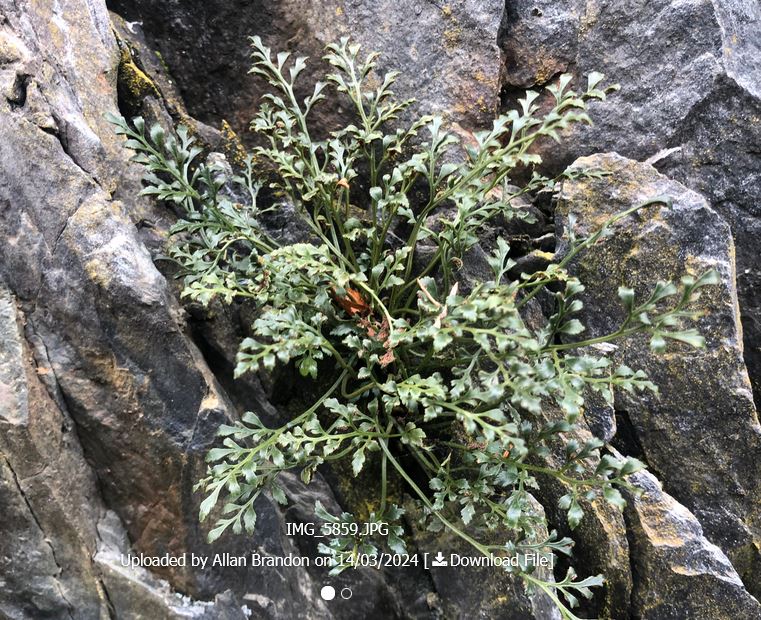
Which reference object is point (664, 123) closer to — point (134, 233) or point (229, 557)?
point (134, 233)

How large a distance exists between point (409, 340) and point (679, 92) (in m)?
2.48

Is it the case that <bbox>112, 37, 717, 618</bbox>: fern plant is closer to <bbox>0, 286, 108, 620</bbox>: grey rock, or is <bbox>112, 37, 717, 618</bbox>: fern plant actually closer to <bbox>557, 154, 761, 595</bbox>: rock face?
<bbox>557, 154, 761, 595</bbox>: rock face

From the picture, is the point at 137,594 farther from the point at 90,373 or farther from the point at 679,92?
the point at 679,92

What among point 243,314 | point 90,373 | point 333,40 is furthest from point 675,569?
point 333,40

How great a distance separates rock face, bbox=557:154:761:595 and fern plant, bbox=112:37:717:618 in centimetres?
21

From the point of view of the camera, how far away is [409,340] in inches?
97.4

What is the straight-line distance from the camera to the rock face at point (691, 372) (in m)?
3.22

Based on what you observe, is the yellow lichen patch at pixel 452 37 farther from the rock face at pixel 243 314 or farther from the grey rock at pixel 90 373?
the grey rock at pixel 90 373

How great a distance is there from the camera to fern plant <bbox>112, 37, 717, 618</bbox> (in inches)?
90.1

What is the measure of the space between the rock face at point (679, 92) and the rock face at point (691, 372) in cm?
51

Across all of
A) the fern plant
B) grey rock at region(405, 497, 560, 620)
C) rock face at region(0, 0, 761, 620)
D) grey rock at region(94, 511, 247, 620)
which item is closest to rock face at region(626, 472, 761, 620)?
rock face at region(0, 0, 761, 620)

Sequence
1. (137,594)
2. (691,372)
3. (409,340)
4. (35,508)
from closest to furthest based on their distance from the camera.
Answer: (409,340) < (35,508) < (137,594) < (691,372)

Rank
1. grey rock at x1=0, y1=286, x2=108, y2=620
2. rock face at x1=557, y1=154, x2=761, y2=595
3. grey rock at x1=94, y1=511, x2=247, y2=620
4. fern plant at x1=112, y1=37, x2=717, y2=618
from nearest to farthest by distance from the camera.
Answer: fern plant at x1=112, y1=37, x2=717, y2=618 < grey rock at x1=0, y1=286, x2=108, y2=620 < grey rock at x1=94, y1=511, x2=247, y2=620 < rock face at x1=557, y1=154, x2=761, y2=595

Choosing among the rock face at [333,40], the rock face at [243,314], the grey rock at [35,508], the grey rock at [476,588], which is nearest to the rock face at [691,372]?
the rock face at [243,314]
